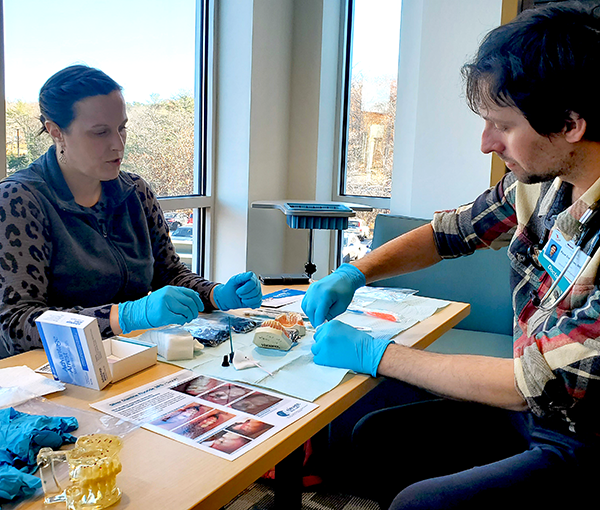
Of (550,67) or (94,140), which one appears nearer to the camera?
(550,67)

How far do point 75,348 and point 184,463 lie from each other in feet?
1.16

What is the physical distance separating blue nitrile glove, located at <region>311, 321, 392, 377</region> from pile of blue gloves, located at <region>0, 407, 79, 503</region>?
1.67 ft

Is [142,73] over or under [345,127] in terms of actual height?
over

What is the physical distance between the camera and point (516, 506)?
3.08 ft

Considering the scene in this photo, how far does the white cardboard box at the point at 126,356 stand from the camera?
41.5 inches

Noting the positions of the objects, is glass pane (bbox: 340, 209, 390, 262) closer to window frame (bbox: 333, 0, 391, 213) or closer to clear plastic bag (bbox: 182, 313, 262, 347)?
window frame (bbox: 333, 0, 391, 213)

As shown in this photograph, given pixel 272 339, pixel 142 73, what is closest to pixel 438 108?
pixel 142 73

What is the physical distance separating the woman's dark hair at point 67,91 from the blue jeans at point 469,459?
114 centimetres

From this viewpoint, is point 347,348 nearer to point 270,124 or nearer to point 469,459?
point 469,459

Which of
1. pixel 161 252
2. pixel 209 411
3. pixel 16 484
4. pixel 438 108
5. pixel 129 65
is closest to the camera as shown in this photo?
pixel 16 484

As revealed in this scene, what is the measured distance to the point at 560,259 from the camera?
3.50 feet

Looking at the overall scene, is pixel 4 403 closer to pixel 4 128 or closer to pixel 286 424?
pixel 286 424

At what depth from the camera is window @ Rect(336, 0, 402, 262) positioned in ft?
10.1

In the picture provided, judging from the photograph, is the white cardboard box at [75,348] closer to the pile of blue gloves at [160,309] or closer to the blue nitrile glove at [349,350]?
the pile of blue gloves at [160,309]
